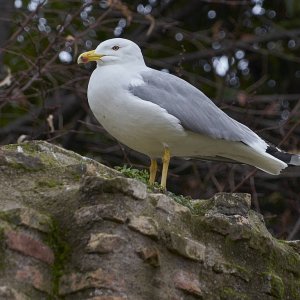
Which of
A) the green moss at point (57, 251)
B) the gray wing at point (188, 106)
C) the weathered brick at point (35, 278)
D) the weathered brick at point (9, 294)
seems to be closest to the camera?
the weathered brick at point (9, 294)

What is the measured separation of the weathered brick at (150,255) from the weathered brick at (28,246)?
331 mm

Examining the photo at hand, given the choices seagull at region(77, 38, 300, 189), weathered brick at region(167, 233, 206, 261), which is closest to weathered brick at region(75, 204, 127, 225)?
weathered brick at region(167, 233, 206, 261)

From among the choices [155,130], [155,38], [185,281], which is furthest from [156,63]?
[185,281]

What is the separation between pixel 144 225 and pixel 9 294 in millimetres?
617

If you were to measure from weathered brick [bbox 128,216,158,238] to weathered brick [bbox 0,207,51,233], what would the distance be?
315mm

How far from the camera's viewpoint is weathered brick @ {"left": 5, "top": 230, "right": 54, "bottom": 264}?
380 cm

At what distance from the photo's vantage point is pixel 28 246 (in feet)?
12.6

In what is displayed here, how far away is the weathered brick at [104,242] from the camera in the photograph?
12.7 feet

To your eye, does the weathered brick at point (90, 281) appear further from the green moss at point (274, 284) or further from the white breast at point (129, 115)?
the white breast at point (129, 115)

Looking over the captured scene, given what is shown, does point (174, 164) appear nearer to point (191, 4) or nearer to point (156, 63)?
point (156, 63)

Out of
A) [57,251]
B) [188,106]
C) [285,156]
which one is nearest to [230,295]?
[57,251]

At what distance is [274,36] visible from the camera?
9797mm

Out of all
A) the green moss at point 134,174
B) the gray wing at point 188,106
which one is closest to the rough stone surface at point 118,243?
the green moss at point 134,174

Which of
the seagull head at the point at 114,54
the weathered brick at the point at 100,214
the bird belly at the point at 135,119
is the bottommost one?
the weathered brick at the point at 100,214
